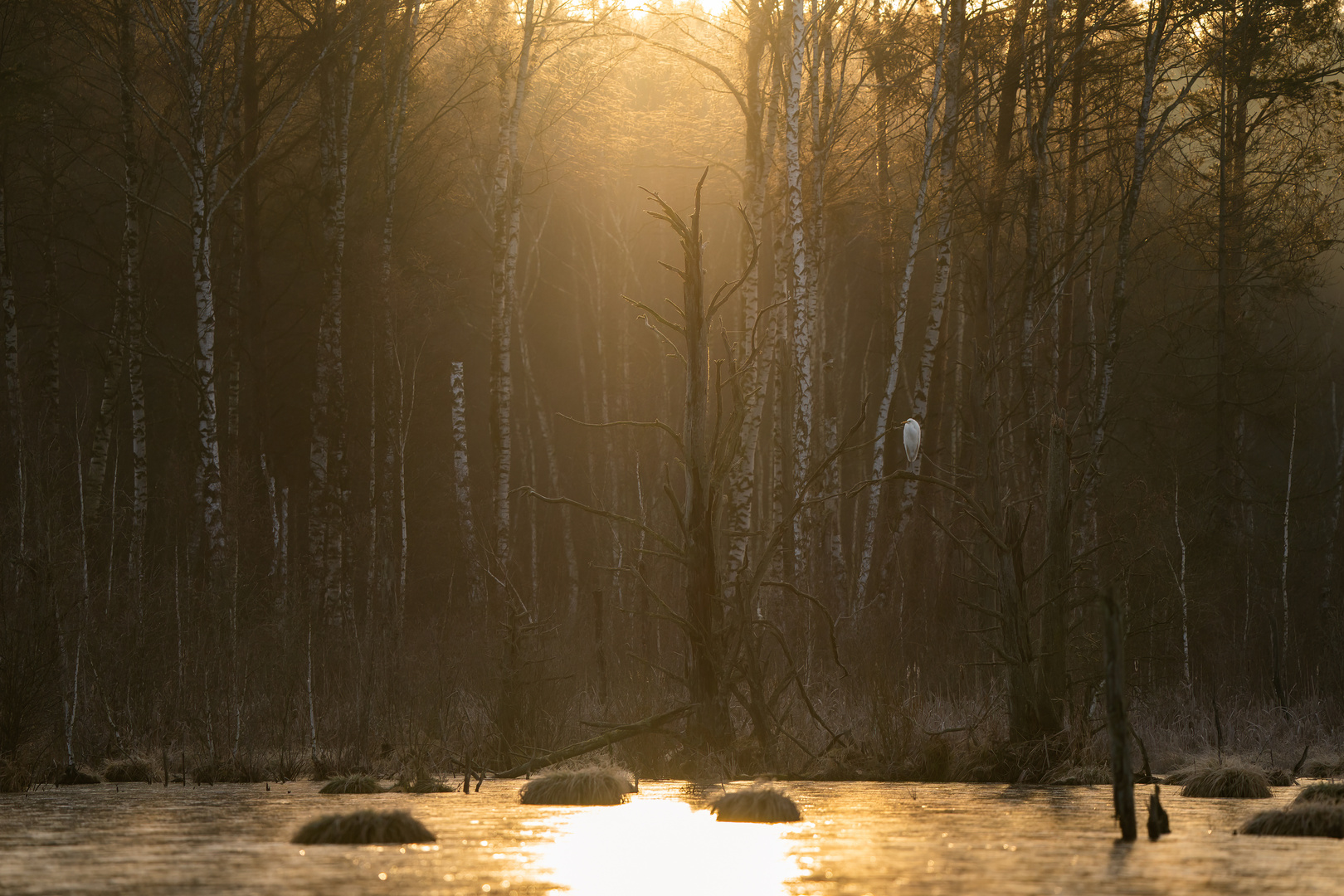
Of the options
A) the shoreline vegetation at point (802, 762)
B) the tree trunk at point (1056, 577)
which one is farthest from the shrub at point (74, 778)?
the tree trunk at point (1056, 577)

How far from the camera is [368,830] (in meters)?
6.12

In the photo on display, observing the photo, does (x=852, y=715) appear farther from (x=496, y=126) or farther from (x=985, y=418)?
(x=496, y=126)

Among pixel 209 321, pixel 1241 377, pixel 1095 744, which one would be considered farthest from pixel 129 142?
pixel 1241 377

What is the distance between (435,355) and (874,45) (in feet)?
37.8

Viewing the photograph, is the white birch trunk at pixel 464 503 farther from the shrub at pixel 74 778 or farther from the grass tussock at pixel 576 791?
the grass tussock at pixel 576 791

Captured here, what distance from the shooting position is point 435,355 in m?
27.5

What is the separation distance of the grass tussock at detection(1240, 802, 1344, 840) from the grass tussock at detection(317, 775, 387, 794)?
5499 mm

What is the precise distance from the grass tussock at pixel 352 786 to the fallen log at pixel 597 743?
1.31 meters

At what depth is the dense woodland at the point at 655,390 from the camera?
442 inches

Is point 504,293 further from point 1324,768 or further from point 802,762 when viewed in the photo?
point 1324,768

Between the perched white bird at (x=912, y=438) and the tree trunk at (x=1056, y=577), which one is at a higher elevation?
the perched white bird at (x=912, y=438)

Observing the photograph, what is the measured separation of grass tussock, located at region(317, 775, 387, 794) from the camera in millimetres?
9133

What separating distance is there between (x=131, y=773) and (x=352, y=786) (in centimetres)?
244

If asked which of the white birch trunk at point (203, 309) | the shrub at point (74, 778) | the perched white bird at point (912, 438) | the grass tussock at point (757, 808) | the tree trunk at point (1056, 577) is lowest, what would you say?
the grass tussock at point (757, 808)
